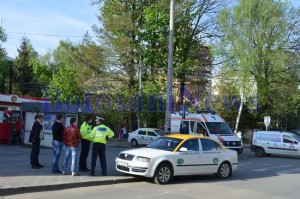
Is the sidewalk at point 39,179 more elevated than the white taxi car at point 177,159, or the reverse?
the white taxi car at point 177,159

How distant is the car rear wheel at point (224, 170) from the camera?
46.0 ft

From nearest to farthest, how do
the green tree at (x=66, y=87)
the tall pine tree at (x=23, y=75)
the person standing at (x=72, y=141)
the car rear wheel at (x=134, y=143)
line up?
1. the person standing at (x=72, y=141)
2. the car rear wheel at (x=134, y=143)
3. the green tree at (x=66, y=87)
4. the tall pine tree at (x=23, y=75)

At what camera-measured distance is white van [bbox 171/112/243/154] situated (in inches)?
901

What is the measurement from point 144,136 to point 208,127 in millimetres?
11006

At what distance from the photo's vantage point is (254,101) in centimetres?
4609

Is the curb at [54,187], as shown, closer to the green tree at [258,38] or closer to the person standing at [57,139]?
the person standing at [57,139]

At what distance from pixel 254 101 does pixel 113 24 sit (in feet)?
58.4

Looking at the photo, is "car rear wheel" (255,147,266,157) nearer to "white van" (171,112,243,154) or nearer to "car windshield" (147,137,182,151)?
"white van" (171,112,243,154)

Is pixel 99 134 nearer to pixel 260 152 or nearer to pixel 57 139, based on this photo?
pixel 57 139

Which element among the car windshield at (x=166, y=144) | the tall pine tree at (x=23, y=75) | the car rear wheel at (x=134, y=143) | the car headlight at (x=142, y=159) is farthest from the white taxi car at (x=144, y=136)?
the tall pine tree at (x=23, y=75)

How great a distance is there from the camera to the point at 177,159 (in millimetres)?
12594

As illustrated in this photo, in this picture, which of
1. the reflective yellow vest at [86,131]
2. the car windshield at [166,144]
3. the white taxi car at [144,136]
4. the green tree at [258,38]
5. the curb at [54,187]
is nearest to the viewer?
the curb at [54,187]

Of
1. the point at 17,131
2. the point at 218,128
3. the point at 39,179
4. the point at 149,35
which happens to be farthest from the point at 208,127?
the point at 149,35

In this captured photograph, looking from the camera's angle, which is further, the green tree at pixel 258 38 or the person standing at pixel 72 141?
the green tree at pixel 258 38
